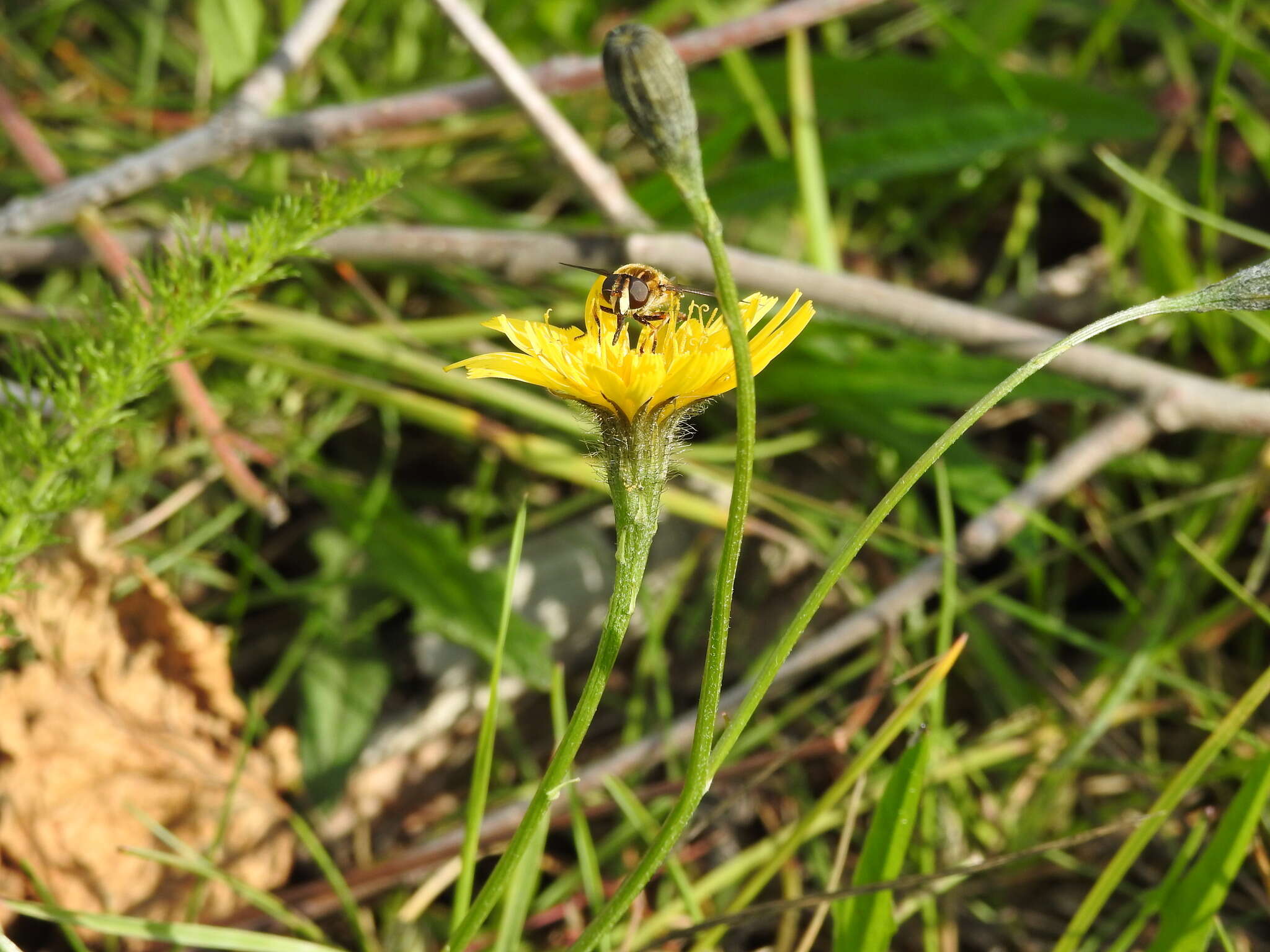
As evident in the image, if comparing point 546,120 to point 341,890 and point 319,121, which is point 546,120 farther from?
point 341,890

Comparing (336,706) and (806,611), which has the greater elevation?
(806,611)

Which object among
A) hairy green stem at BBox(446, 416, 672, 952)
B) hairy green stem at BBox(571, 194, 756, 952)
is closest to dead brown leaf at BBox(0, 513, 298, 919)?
hairy green stem at BBox(446, 416, 672, 952)

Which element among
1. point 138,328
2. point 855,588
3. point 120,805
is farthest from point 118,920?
point 855,588

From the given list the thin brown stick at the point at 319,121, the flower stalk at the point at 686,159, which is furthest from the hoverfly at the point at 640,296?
the thin brown stick at the point at 319,121

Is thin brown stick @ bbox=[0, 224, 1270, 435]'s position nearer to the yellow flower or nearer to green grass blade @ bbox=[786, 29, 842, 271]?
green grass blade @ bbox=[786, 29, 842, 271]

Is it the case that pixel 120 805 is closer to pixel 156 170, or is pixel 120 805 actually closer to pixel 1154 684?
pixel 156 170

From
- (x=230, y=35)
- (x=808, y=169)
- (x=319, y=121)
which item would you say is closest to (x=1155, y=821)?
(x=808, y=169)

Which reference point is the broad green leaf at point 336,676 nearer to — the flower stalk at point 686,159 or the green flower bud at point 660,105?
the flower stalk at point 686,159
